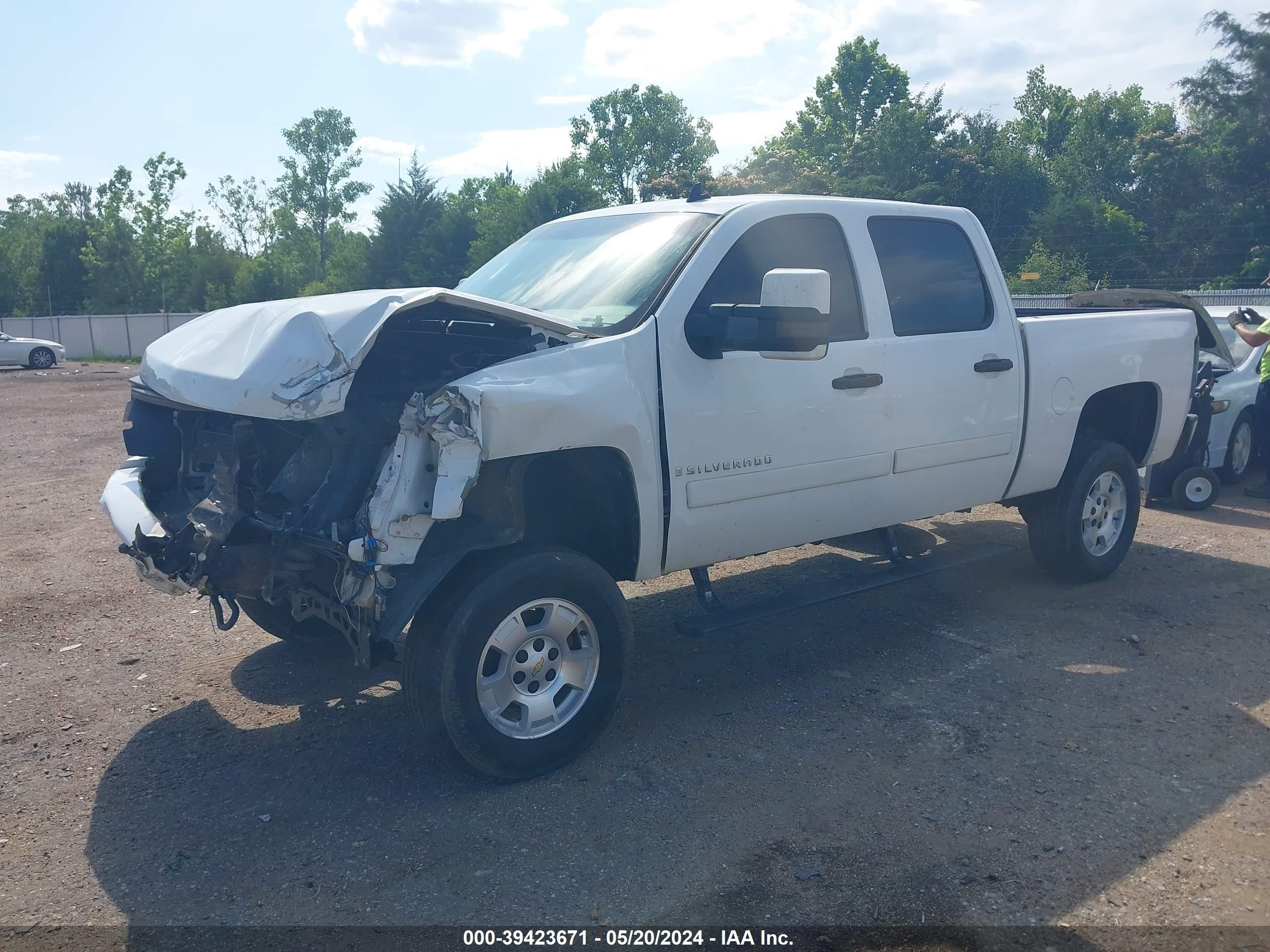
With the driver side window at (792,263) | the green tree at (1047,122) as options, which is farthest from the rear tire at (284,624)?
the green tree at (1047,122)

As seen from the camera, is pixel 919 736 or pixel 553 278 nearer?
pixel 919 736

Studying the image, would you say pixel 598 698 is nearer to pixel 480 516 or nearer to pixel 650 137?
pixel 480 516

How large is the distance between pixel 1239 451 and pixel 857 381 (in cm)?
681

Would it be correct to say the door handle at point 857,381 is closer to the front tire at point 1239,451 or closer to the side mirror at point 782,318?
the side mirror at point 782,318

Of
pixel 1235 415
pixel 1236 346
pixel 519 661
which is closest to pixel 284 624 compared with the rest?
pixel 519 661

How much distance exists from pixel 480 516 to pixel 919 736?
2.07 meters

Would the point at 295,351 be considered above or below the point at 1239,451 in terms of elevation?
above

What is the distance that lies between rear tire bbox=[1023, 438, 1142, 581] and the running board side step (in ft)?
1.55

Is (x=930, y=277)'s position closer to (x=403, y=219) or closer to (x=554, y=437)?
(x=554, y=437)

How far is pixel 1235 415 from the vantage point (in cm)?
934

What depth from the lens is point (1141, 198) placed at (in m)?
43.5

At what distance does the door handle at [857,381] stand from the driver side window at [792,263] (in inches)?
7.6

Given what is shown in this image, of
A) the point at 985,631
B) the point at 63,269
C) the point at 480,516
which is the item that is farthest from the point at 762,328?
the point at 63,269

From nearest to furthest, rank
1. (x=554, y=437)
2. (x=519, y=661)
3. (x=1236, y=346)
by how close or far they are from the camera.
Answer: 1. (x=554, y=437)
2. (x=519, y=661)
3. (x=1236, y=346)
